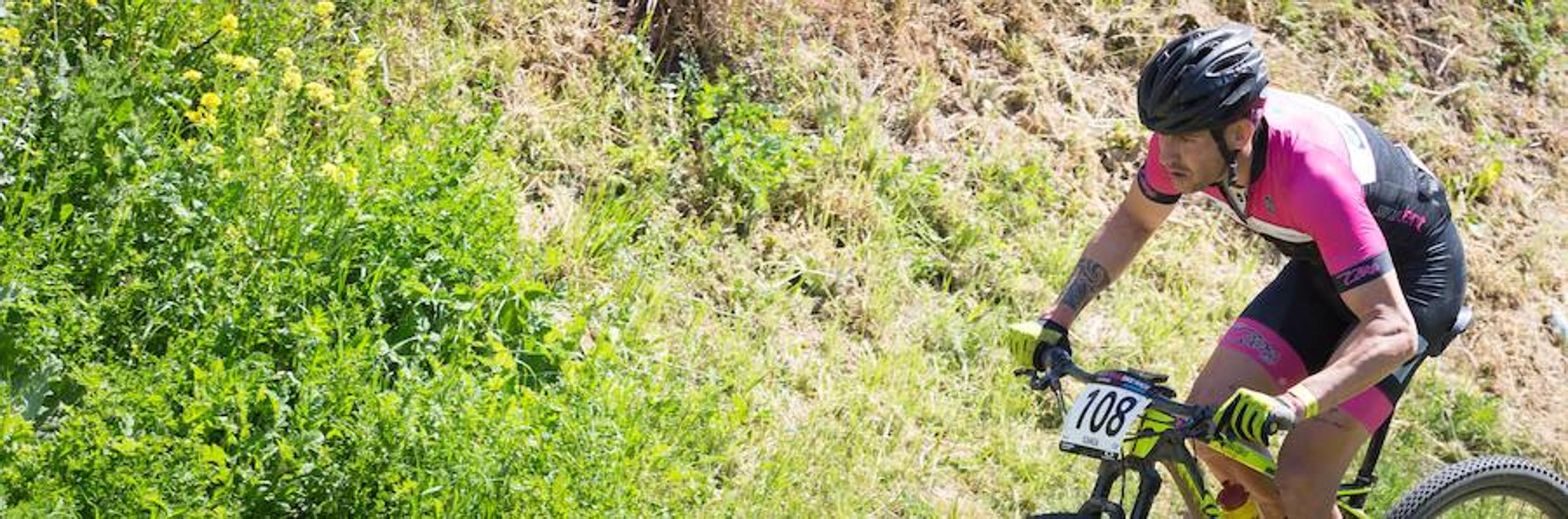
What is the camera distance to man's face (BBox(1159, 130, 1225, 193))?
200 inches

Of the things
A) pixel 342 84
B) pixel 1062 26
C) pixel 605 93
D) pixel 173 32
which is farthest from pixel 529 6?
pixel 1062 26

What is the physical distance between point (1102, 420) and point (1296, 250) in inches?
43.8

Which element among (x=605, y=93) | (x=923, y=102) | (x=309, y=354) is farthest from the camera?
(x=923, y=102)

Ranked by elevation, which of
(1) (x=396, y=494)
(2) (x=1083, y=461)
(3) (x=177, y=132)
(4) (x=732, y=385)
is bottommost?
(2) (x=1083, y=461)

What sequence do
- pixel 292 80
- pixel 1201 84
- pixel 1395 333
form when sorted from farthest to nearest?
pixel 292 80 → pixel 1201 84 → pixel 1395 333

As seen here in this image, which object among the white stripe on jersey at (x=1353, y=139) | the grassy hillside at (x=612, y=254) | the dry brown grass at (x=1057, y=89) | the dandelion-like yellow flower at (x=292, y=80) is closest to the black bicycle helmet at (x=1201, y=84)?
the white stripe on jersey at (x=1353, y=139)

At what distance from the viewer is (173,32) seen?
653cm

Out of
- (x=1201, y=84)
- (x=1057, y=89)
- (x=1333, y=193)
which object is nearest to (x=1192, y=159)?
(x=1201, y=84)

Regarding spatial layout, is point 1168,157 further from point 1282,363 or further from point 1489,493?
point 1489,493

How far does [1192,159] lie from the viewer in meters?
5.12

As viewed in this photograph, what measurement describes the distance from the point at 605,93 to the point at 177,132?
2091 millimetres

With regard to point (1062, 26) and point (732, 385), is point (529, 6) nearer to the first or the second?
point (732, 385)

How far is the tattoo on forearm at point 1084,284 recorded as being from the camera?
5453 millimetres

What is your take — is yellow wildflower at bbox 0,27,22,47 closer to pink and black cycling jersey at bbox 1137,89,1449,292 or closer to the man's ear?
pink and black cycling jersey at bbox 1137,89,1449,292
